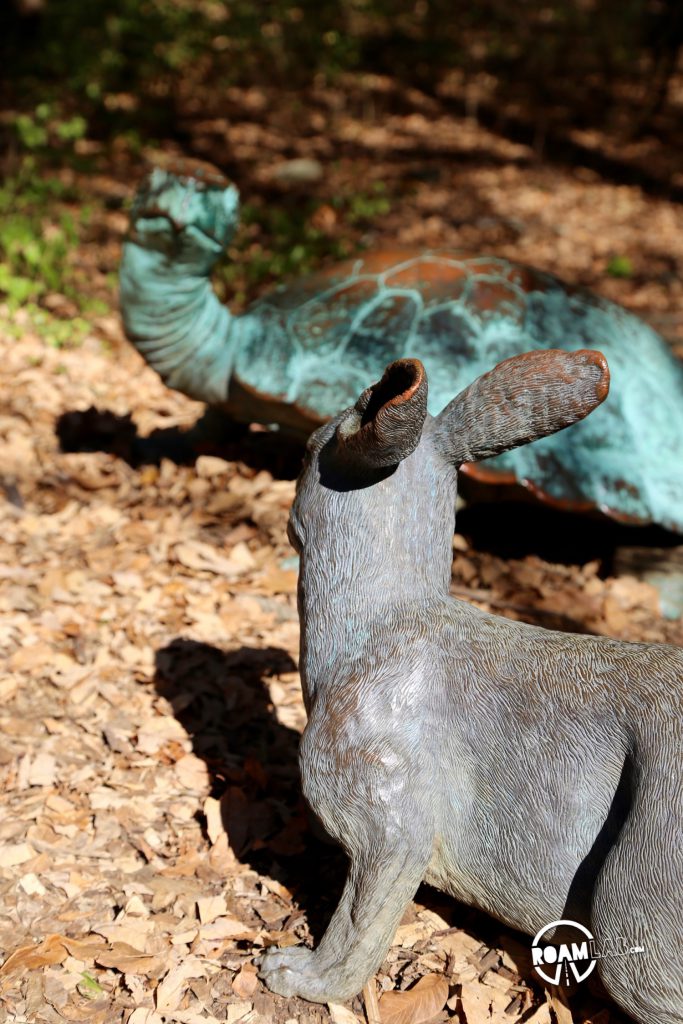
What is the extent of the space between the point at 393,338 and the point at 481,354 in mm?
448

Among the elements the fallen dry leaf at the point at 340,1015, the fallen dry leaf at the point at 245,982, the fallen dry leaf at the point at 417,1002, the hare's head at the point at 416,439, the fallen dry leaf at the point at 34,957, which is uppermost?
the hare's head at the point at 416,439

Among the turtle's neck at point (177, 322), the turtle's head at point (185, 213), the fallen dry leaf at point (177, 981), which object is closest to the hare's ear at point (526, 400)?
the fallen dry leaf at point (177, 981)

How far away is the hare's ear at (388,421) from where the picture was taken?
2078mm

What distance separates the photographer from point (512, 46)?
598 inches

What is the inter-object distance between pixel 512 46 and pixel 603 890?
1552 centimetres

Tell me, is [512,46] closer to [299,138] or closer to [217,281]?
[299,138]

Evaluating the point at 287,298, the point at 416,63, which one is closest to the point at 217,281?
the point at 287,298

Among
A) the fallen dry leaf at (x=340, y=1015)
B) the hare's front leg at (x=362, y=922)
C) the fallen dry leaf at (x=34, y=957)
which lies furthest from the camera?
the fallen dry leaf at (x=34, y=957)

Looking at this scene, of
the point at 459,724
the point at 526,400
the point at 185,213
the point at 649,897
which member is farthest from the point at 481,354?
the point at 649,897

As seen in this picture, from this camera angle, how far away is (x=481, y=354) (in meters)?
4.81

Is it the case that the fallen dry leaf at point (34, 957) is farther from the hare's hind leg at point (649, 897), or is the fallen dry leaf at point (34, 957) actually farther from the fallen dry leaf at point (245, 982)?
the hare's hind leg at point (649, 897)

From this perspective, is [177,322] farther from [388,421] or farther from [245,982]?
[245,982]

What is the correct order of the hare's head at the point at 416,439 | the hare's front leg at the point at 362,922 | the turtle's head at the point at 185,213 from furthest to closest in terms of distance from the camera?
the turtle's head at the point at 185,213 → the hare's front leg at the point at 362,922 → the hare's head at the point at 416,439

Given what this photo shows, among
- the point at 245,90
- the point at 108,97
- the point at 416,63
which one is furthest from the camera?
the point at 416,63
